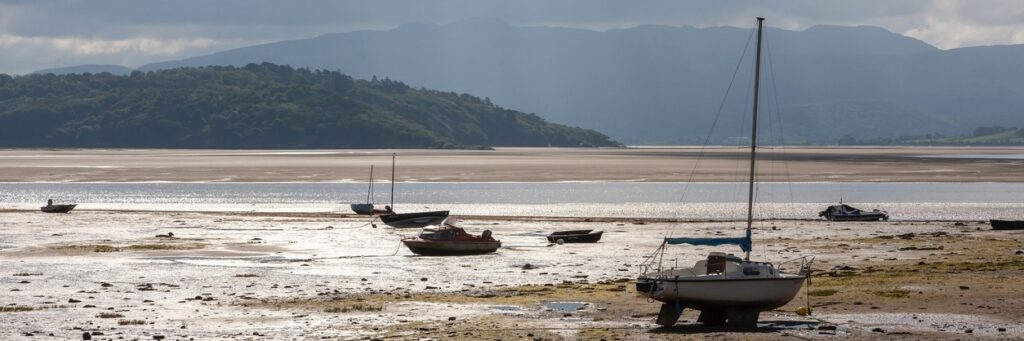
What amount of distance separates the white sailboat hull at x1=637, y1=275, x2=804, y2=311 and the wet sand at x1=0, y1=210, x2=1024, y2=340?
28.3 inches

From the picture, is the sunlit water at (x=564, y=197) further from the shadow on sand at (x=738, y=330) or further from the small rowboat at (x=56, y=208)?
the shadow on sand at (x=738, y=330)

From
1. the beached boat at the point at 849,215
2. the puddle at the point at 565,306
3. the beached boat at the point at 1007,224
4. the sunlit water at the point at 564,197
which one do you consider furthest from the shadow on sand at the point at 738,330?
the sunlit water at the point at 564,197

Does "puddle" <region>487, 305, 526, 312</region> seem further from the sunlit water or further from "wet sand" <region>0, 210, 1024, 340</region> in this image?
the sunlit water

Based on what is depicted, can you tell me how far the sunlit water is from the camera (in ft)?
258

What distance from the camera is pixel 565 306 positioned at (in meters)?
34.9

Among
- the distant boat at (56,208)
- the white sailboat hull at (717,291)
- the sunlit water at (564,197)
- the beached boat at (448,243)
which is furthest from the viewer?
the sunlit water at (564,197)

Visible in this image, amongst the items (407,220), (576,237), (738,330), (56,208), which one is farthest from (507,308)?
A: (56,208)

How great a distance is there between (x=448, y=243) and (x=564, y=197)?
138ft

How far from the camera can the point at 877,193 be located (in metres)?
97.3

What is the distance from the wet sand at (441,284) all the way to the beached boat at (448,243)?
62 centimetres

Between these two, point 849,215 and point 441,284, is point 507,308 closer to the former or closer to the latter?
point 441,284

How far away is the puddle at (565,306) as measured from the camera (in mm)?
34250

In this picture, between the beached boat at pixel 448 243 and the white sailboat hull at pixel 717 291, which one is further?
the beached boat at pixel 448 243

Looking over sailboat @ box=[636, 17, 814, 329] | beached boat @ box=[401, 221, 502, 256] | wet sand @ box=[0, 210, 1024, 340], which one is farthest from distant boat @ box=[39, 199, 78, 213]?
sailboat @ box=[636, 17, 814, 329]
